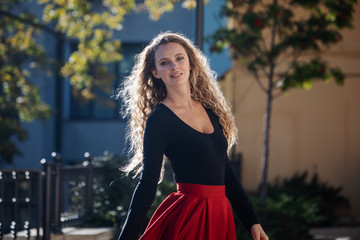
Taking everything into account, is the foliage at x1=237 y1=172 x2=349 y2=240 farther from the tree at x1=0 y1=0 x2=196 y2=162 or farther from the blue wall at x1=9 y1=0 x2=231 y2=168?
the blue wall at x1=9 y1=0 x2=231 y2=168

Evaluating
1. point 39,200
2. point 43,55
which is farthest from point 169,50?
point 43,55

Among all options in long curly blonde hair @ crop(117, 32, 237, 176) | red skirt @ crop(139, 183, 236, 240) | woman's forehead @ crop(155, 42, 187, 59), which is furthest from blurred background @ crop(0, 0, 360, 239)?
red skirt @ crop(139, 183, 236, 240)

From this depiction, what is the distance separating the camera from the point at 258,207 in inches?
315

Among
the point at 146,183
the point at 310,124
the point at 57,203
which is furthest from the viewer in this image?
the point at 310,124

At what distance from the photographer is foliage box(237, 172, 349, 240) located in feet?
25.2

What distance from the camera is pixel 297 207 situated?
29.7 feet

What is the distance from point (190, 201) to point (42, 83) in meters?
15.2

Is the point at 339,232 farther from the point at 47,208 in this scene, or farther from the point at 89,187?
the point at 47,208

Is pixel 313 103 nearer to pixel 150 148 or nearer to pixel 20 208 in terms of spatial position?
pixel 20 208

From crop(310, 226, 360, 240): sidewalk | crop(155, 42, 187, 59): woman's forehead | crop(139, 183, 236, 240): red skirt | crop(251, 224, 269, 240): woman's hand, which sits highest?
crop(155, 42, 187, 59): woman's forehead

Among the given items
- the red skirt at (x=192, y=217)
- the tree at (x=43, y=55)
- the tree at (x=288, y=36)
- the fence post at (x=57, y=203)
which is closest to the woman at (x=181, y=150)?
the red skirt at (x=192, y=217)

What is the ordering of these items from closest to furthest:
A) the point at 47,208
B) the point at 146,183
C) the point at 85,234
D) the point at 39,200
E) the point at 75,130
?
the point at 146,183 < the point at 39,200 < the point at 47,208 < the point at 85,234 < the point at 75,130

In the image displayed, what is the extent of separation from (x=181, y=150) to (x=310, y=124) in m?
9.04

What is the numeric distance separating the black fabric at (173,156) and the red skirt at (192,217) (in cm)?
6
